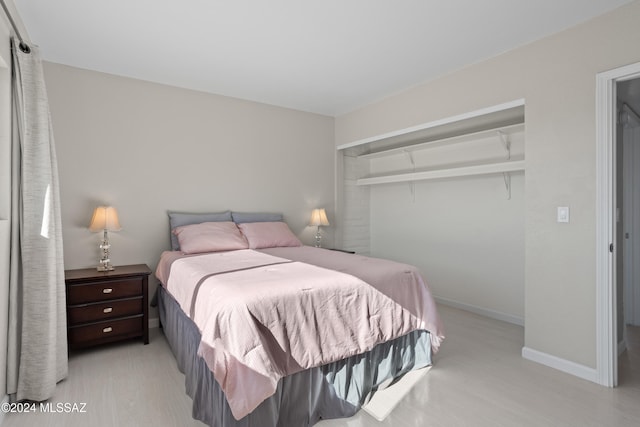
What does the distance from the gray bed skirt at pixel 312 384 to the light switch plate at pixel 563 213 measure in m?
1.30

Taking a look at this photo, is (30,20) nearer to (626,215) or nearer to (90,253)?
(90,253)

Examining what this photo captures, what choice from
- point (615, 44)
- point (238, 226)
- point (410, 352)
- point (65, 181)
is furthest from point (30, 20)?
point (615, 44)

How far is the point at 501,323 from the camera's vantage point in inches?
139

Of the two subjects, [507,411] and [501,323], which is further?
[501,323]

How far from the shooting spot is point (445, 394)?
2.20 meters

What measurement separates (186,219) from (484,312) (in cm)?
332

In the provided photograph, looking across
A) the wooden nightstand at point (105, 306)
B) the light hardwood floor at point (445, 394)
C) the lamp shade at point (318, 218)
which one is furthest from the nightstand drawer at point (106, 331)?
the lamp shade at point (318, 218)

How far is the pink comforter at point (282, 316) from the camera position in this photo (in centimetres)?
166

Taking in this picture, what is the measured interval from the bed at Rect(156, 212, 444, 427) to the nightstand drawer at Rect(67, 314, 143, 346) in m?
0.29

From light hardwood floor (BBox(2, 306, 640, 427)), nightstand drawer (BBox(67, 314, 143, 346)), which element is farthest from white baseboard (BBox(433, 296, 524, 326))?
nightstand drawer (BBox(67, 314, 143, 346))

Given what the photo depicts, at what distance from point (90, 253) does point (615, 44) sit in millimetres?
4416

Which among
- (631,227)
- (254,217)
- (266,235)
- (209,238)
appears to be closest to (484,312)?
(631,227)

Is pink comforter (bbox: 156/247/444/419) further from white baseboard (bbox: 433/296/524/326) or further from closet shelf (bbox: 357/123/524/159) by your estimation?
closet shelf (bbox: 357/123/524/159)

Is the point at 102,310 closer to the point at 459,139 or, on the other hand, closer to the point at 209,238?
the point at 209,238
